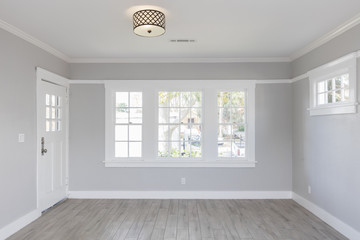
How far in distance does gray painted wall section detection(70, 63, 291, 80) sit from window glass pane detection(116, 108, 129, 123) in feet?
2.00

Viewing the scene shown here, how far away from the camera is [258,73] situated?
4895 mm

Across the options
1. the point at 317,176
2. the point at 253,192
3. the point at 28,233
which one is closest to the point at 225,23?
the point at 317,176

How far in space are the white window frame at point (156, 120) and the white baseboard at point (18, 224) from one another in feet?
4.70

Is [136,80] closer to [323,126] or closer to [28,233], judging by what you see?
[28,233]

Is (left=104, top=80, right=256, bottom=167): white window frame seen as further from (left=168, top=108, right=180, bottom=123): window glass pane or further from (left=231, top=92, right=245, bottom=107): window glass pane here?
(left=168, top=108, right=180, bottom=123): window glass pane

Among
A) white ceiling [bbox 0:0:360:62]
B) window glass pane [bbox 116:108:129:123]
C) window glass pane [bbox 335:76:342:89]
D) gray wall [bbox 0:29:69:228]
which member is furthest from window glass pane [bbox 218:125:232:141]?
gray wall [bbox 0:29:69:228]

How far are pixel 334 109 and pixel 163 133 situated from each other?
2846 millimetres

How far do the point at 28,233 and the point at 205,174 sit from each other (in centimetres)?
290

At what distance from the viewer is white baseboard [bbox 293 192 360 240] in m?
3.13

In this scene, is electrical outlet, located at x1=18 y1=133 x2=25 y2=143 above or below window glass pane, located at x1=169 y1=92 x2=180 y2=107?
below

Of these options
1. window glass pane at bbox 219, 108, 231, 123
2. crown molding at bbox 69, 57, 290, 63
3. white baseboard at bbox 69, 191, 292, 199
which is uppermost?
crown molding at bbox 69, 57, 290, 63

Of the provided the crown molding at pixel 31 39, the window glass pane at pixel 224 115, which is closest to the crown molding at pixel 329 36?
the window glass pane at pixel 224 115

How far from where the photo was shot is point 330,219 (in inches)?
141

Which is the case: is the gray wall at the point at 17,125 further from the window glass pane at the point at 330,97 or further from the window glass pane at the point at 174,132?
the window glass pane at the point at 330,97
